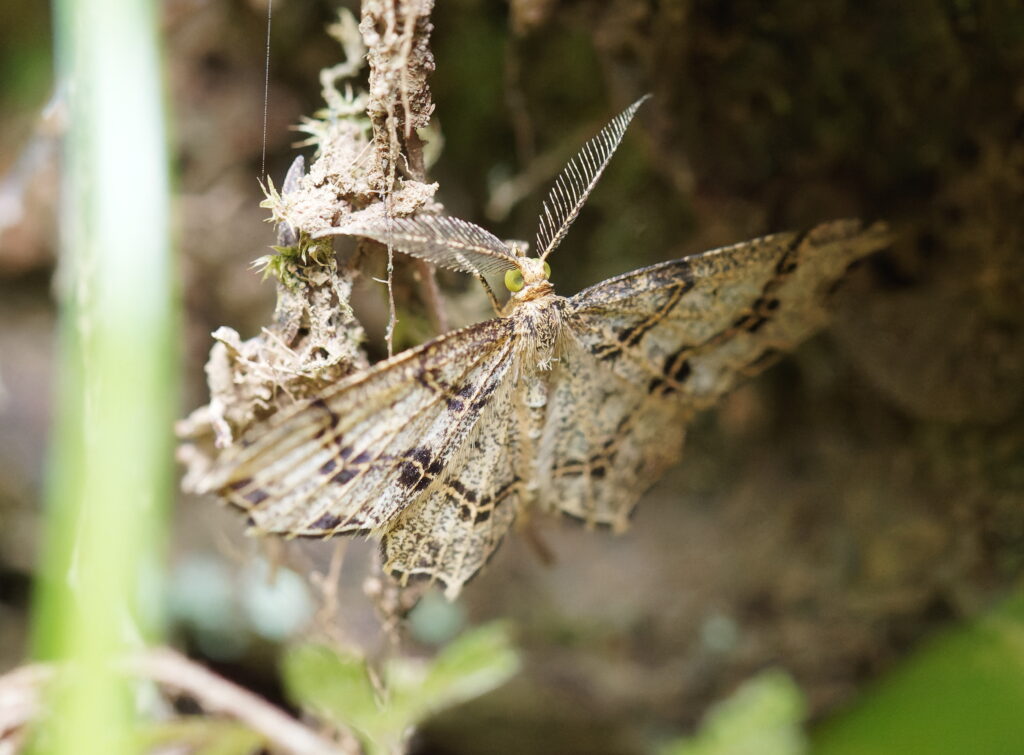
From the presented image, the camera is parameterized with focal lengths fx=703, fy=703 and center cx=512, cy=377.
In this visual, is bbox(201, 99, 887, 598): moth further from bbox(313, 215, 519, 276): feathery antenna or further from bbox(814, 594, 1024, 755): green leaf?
bbox(814, 594, 1024, 755): green leaf

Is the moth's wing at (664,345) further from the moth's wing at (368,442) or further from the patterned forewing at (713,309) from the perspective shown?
the moth's wing at (368,442)

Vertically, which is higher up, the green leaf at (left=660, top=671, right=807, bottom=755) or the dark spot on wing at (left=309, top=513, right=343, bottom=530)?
the dark spot on wing at (left=309, top=513, right=343, bottom=530)

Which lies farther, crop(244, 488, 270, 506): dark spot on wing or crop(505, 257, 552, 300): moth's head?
crop(505, 257, 552, 300): moth's head

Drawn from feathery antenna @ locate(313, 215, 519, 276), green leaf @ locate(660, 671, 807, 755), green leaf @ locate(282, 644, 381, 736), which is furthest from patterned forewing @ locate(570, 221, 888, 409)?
green leaf @ locate(660, 671, 807, 755)

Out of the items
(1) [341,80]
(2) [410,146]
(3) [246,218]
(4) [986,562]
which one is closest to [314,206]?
(2) [410,146]

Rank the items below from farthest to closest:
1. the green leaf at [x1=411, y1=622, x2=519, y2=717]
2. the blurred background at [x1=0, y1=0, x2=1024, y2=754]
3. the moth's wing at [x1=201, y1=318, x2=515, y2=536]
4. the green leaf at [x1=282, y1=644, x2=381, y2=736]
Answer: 1. the blurred background at [x1=0, y1=0, x2=1024, y2=754]
2. the green leaf at [x1=411, y1=622, x2=519, y2=717]
3. the green leaf at [x1=282, y1=644, x2=381, y2=736]
4. the moth's wing at [x1=201, y1=318, x2=515, y2=536]

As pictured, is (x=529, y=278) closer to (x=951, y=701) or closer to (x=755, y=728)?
(x=755, y=728)

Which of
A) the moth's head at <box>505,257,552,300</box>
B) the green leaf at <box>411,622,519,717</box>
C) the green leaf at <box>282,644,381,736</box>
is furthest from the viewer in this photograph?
the green leaf at <box>411,622,519,717</box>
